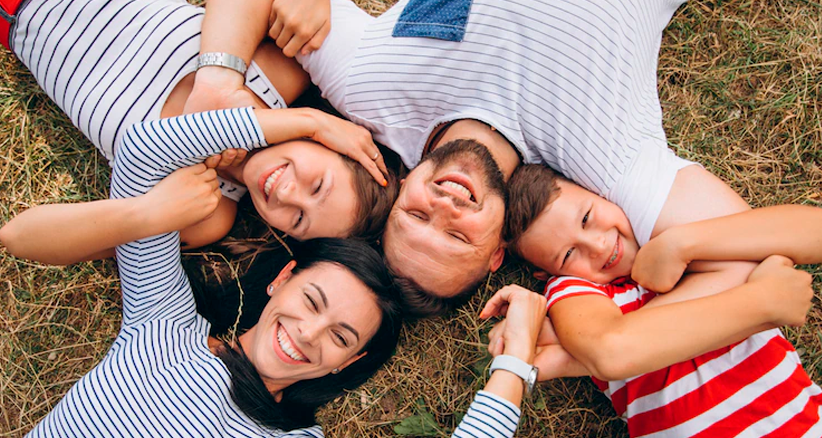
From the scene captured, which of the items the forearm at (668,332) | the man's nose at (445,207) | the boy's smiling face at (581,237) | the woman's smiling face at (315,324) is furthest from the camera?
→ the boy's smiling face at (581,237)

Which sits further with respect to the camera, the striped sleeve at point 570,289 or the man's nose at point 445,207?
the striped sleeve at point 570,289

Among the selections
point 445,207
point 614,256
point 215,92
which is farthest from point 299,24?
point 614,256

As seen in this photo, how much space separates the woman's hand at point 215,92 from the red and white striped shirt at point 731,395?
78.3 inches

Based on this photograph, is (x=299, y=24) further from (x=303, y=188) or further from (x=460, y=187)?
(x=460, y=187)

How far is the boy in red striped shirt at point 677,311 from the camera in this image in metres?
2.48

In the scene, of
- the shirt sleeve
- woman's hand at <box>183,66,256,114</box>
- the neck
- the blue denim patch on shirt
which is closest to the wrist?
woman's hand at <box>183,66,256,114</box>

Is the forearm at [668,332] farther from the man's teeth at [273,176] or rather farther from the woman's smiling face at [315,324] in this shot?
the man's teeth at [273,176]

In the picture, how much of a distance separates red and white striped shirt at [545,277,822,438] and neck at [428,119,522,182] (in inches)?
28.6

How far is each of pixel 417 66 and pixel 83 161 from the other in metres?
2.17

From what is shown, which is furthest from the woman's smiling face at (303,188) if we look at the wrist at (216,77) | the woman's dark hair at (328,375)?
the wrist at (216,77)

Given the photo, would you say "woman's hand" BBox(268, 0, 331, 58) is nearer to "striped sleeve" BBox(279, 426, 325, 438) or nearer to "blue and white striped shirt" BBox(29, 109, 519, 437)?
"blue and white striped shirt" BBox(29, 109, 519, 437)

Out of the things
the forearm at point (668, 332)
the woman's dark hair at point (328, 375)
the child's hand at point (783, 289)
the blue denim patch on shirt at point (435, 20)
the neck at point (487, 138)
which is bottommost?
the woman's dark hair at point (328, 375)

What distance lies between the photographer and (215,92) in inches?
114

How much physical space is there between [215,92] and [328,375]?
1658 millimetres
